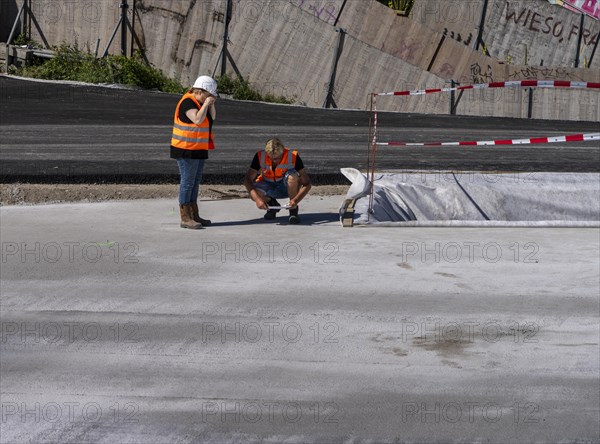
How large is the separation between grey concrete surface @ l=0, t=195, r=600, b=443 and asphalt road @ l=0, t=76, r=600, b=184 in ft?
12.5

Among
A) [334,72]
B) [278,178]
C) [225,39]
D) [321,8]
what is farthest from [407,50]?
[278,178]

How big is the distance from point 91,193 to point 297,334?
19.6 ft

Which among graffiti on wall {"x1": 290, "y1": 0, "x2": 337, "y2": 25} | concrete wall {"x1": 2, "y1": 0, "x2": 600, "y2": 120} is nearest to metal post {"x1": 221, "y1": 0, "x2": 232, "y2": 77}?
concrete wall {"x1": 2, "y1": 0, "x2": 600, "y2": 120}

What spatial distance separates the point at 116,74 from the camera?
22609 millimetres

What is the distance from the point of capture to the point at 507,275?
26.9 ft

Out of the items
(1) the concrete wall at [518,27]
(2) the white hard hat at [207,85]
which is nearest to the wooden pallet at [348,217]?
(2) the white hard hat at [207,85]

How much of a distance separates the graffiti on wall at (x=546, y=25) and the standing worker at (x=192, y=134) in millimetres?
16358

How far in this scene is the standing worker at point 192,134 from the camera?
31.4ft

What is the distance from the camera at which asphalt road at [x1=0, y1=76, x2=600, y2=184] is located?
13.6m

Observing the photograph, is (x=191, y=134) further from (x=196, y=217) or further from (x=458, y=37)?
(x=458, y=37)

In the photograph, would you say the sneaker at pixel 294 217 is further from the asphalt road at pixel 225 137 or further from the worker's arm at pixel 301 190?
the asphalt road at pixel 225 137

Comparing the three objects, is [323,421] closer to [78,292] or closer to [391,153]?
[78,292]

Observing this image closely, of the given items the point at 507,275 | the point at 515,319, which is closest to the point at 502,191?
the point at 507,275

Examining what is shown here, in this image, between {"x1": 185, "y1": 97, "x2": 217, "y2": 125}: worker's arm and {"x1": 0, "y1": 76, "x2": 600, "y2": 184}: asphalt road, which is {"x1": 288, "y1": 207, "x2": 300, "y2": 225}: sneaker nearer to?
{"x1": 185, "y1": 97, "x2": 217, "y2": 125}: worker's arm
